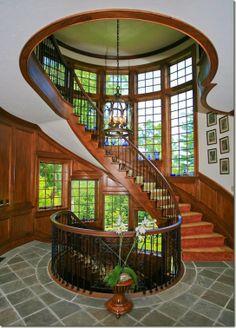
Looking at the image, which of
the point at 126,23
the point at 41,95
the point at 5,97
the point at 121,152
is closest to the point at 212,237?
the point at 121,152

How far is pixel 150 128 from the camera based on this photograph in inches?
257

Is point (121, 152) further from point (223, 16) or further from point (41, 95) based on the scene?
point (223, 16)

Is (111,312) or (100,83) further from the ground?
(100,83)

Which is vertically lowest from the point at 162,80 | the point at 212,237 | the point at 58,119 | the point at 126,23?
the point at 212,237

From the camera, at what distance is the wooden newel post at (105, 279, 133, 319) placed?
2528mm

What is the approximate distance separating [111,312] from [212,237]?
9.20ft

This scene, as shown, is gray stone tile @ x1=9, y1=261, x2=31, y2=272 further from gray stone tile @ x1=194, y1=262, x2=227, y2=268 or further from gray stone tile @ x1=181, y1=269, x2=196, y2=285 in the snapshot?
gray stone tile @ x1=194, y1=262, x2=227, y2=268

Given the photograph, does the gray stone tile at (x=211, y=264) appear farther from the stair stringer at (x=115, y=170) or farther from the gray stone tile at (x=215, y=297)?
the stair stringer at (x=115, y=170)

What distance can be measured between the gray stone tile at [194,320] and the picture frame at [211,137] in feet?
11.9

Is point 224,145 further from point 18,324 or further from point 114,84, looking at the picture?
point 18,324

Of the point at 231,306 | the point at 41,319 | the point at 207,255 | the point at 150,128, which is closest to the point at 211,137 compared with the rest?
the point at 150,128

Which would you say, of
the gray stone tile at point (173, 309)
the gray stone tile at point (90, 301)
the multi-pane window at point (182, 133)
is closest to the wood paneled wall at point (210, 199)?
the multi-pane window at point (182, 133)

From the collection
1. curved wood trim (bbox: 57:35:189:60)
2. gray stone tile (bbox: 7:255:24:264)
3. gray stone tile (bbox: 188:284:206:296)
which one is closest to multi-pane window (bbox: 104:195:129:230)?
gray stone tile (bbox: 7:255:24:264)

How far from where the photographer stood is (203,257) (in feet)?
13.5
